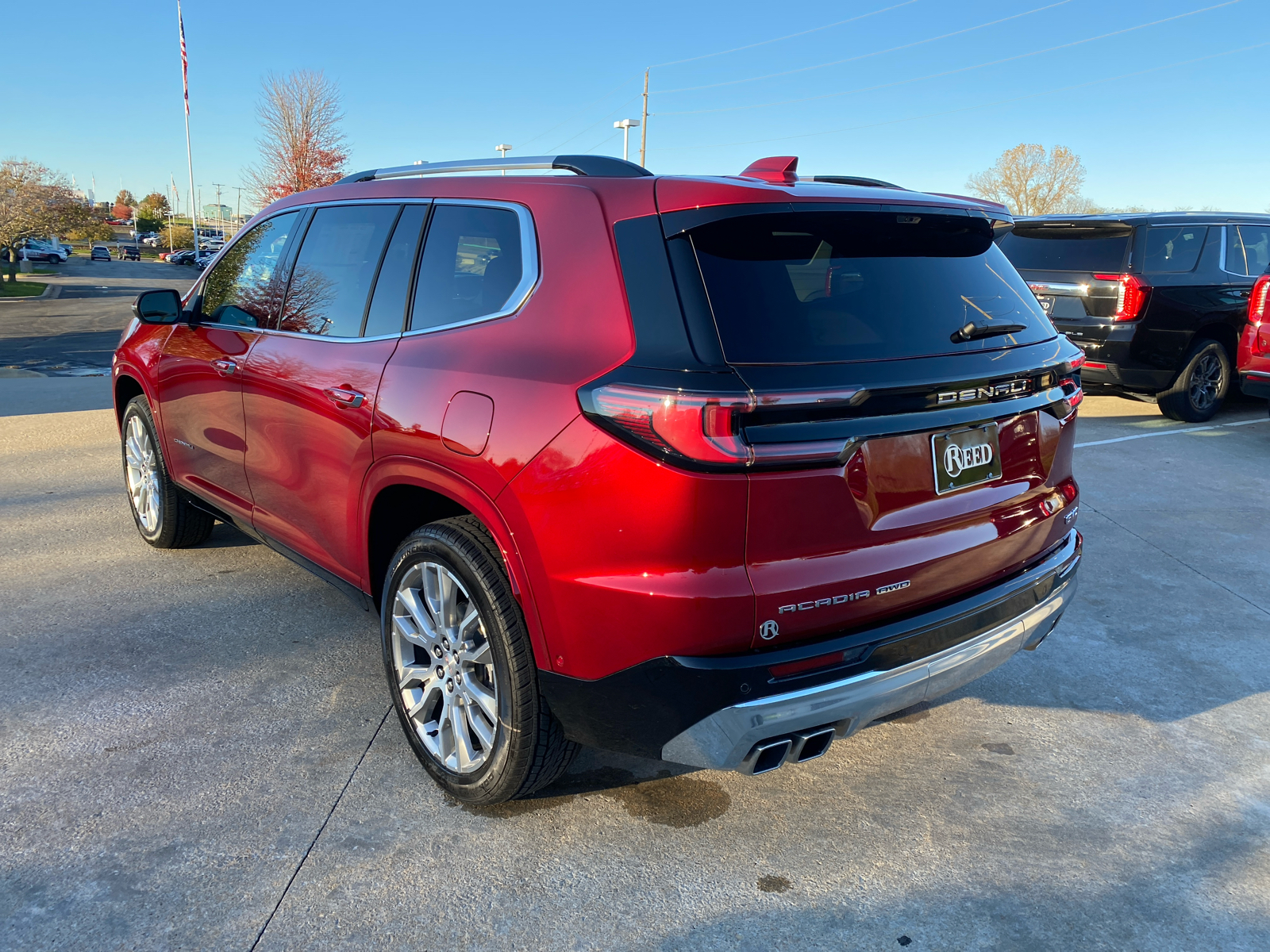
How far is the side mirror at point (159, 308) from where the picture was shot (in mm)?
4289

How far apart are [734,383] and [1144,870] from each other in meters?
1.79

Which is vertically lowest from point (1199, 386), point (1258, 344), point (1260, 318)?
point (1199, 386)

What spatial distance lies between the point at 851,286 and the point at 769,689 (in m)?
1.04

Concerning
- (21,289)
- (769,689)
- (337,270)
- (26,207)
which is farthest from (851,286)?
(26,207)

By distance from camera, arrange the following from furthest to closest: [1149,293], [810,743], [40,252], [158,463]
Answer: [40,252]
[1149,293]
[158,463]
[810,743]

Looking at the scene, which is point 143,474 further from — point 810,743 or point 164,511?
point 810,743

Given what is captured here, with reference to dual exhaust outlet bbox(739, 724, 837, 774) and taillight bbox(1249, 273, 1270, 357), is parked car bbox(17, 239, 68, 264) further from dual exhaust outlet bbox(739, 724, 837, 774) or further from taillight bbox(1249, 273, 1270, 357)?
dual exhaust outlet bbox(739, 724, 837, 774)

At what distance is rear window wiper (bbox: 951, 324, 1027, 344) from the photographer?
2590mm

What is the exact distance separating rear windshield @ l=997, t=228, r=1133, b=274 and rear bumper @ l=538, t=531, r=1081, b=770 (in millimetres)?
6902

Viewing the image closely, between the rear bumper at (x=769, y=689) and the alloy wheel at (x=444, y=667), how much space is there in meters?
0.30

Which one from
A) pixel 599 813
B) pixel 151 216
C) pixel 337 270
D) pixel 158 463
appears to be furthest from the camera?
pixel 151 216

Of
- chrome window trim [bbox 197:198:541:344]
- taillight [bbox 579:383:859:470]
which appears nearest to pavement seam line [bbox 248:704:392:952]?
chrome window trim [bbox 197:198:541:344]

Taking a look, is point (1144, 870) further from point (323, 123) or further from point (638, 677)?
point (323, 123)

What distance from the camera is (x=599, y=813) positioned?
2.80m
